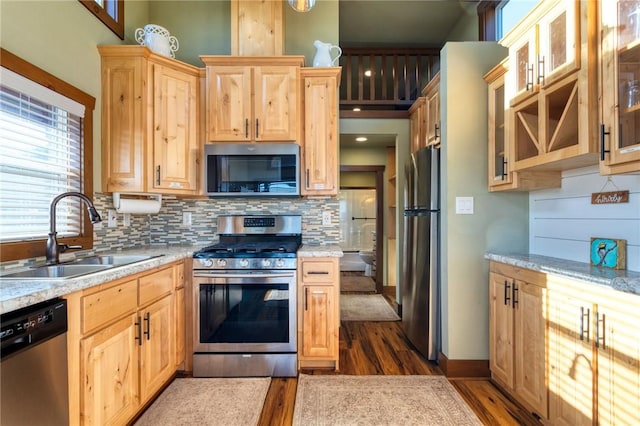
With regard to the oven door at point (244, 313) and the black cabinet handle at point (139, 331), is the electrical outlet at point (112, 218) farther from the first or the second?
the black cabinet handle at point (139, 331)

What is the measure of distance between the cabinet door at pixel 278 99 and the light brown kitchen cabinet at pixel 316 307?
1.07 meters

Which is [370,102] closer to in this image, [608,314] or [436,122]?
[436,122]

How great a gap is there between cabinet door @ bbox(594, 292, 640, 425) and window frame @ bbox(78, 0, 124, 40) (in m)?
3.49

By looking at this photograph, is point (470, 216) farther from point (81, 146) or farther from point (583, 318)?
point (81, 146)

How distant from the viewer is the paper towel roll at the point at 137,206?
7.71 feet

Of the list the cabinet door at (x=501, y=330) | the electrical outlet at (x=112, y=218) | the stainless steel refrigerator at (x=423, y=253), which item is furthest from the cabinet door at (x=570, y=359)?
the electrical outlet at (x=112, y=218)

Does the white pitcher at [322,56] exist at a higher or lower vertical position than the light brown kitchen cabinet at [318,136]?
higher

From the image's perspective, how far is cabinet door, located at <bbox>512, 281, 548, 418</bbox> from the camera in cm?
172

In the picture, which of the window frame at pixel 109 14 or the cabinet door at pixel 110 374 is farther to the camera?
the window frame at pixel 109 14

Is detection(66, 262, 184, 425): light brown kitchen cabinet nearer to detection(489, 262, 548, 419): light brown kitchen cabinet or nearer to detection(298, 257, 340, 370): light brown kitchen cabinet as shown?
detection(298, 257, 340, 370): light brown kitchen cabinet

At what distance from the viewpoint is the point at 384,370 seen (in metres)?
2.44

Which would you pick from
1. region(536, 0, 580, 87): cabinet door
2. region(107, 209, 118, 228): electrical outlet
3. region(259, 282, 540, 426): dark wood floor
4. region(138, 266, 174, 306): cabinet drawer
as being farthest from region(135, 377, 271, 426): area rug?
region(536, 0, 580, 87): cabinet door

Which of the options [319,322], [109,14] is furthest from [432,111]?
[109,14]

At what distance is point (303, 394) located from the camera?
211 centimetres
